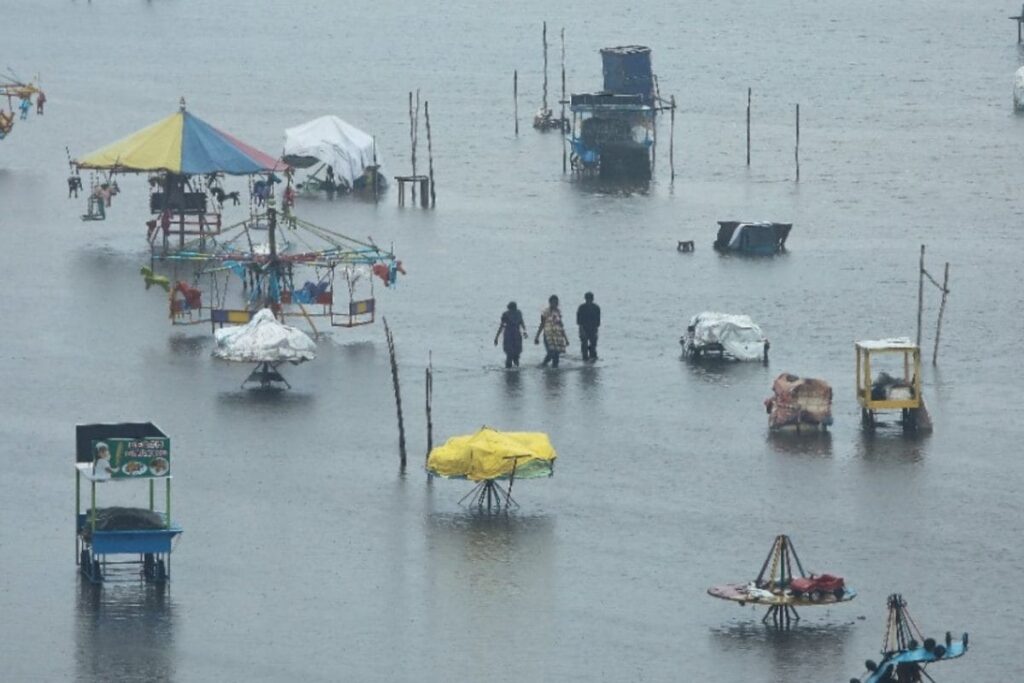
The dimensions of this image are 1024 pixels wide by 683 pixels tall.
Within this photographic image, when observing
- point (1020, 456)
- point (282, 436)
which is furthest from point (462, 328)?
point (1020, 456)

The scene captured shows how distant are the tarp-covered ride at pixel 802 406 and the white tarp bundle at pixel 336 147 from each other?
1329 inches

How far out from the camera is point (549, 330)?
48.8 m

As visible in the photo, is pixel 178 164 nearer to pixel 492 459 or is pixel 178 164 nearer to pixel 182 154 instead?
pixel 182 154

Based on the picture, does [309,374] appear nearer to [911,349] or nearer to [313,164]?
[911,349]

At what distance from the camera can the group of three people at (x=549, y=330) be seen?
1912 inches

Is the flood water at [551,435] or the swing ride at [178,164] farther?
the swing ride at [178,164]

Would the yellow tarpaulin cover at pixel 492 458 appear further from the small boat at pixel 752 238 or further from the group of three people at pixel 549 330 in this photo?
the small boat at pixel 752 238

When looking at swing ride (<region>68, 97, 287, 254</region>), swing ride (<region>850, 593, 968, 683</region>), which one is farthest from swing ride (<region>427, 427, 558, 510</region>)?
swing ride (<region>68, 97, 287, 254</region>)

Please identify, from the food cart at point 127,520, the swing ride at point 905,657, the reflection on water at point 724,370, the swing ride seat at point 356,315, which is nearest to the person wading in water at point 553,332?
the reflection on water at point 724,370

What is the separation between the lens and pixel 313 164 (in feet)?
258

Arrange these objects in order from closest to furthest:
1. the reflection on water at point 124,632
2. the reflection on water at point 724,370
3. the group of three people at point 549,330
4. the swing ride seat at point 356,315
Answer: the reflection on water at point 124,632, the reflection on water at point 724,370, the group of three people at point 549,330, the swing ride seat at point 356,315

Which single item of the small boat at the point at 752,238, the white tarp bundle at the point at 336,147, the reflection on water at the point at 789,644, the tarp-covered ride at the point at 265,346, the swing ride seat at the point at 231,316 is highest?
the white tarp bundle at the point at 336,147

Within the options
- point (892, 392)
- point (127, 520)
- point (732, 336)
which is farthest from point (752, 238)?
point (127, 520)

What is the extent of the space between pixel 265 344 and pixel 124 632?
14427 millimetres
